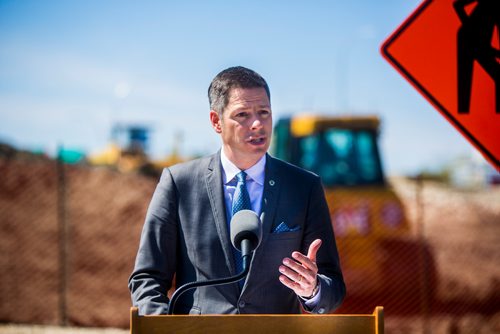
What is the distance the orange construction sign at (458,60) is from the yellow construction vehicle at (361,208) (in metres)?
6.58

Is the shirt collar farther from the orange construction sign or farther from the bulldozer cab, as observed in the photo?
the bulldozer cab

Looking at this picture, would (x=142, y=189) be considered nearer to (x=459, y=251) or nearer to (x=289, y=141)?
(x=289, y=141)

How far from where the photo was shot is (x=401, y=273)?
34.2ft

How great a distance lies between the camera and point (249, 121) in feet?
7.77

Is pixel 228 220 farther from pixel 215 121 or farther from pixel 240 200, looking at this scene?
pixel 215 121

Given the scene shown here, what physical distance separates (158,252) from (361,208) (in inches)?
342

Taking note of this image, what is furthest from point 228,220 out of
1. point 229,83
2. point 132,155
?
point 132,155

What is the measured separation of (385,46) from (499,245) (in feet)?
44.5

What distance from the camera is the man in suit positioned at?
234 cm

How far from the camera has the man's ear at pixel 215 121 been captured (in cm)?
250

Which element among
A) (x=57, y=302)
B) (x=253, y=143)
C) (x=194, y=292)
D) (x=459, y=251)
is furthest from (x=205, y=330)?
(x=459, y=251)

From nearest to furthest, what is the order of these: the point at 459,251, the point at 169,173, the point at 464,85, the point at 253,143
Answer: the point at 253,143 < the point at 169,173 < the point at 464,85 < the point at 459,251

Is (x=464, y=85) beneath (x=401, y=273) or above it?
above

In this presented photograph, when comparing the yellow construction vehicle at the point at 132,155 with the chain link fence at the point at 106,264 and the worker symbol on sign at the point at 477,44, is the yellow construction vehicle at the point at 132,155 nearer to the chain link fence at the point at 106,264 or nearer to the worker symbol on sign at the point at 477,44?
the chain link fence at the point at 106,264
